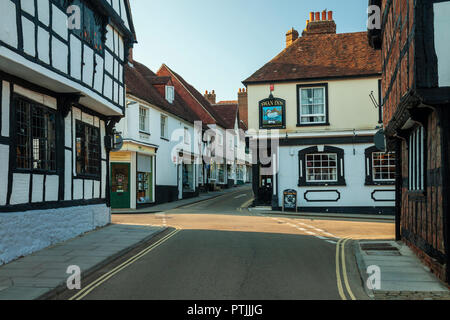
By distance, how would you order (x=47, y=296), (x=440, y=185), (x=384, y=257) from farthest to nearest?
1. (x=384, y=257)
2. (x=440, y=185)
3. (x=47, y=296)

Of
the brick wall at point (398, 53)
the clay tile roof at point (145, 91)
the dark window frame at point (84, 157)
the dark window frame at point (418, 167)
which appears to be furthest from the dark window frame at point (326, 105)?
the dark window frame at point (418, 167)

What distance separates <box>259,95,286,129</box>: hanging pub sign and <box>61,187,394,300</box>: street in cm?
1028

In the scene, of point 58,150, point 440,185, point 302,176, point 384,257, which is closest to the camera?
point 440,185

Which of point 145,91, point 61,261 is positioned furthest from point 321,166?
point 61,261

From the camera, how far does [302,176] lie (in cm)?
2381

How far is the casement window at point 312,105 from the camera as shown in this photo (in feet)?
78.5

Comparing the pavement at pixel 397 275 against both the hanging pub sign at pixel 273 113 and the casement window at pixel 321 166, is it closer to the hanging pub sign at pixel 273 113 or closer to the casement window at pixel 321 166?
the casement window at pixel 321 166

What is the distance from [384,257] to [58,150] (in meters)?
8.60

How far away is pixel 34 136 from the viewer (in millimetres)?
11078

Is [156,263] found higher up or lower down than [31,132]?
lower down
